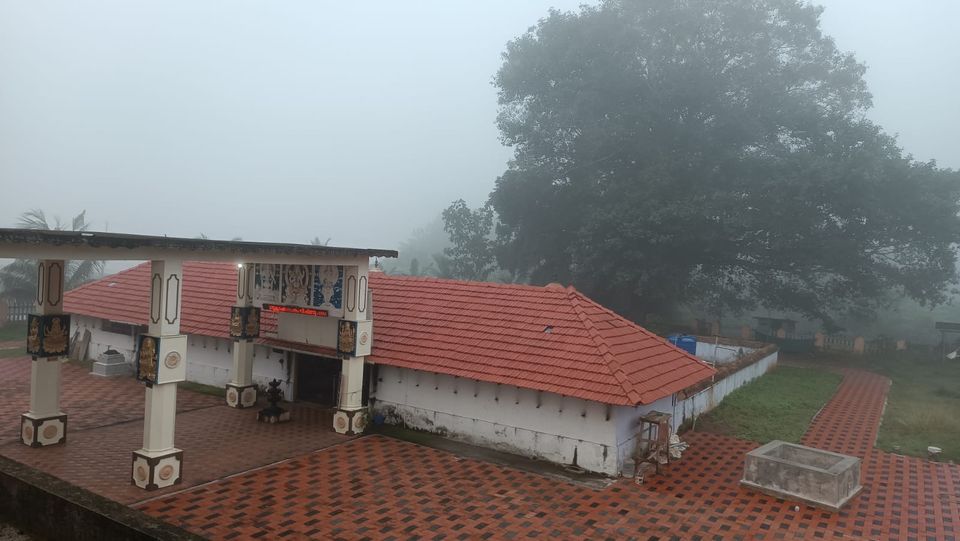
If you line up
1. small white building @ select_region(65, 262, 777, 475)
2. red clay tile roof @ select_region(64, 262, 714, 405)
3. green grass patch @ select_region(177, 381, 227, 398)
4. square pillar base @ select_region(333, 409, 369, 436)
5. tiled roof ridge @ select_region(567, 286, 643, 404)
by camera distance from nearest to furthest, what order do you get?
tiled roof ridge @ select_region(567, 286, 643, 404)
small white building @ select_region(65, 262, 777, 475)
red clay tile roof @ select_region(64, 262, 714, 405)
square pillar base @ select_region(333, 409, 369, 436)
green grass patch @ select_region(177, 381, 227, 398)

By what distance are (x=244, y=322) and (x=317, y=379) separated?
2.41 metres

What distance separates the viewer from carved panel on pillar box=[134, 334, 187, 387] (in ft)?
33.6

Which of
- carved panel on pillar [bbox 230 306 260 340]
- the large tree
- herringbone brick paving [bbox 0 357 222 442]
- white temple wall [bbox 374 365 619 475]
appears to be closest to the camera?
white temple wall [bbox 374 365 619 475]

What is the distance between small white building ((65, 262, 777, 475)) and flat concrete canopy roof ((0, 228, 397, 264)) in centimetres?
265

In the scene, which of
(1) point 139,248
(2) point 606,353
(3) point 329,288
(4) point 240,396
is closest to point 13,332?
(4) point 240,396

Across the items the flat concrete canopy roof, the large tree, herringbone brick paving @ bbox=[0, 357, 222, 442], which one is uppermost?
the large tree

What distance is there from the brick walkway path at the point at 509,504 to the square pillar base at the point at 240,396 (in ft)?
13.4

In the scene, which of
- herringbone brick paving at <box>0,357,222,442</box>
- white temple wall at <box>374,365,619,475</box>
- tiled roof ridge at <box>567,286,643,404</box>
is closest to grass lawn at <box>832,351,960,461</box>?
tiled roof ridge at <box>567,286,643,404</box>

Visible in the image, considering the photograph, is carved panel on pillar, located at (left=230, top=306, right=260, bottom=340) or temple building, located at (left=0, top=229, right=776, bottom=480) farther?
carved panel on pillar, located at (left=230, top=306, right=260, bottom=340)

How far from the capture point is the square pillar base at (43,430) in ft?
38.9

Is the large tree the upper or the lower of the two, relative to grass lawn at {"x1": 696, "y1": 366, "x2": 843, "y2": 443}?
upper

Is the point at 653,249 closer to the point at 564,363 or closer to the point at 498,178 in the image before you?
the point at 498,178

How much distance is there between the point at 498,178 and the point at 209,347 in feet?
71.3

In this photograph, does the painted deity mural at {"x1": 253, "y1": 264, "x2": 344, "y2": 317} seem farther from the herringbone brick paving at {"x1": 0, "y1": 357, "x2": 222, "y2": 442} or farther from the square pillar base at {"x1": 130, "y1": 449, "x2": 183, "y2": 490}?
the square pillar base at {"x1": 130, "y1": 449, "x2": 183, "y2": 490}
